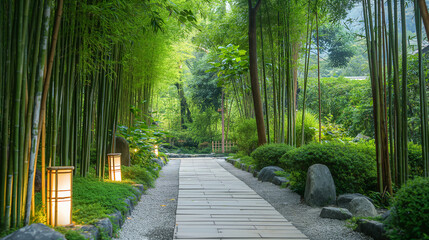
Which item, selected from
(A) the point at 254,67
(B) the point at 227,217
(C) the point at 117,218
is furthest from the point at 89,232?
(A) the point at 254,67

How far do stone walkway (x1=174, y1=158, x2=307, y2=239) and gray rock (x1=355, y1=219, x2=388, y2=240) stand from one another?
1.39 ft

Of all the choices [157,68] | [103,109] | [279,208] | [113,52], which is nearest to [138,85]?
[157,68]

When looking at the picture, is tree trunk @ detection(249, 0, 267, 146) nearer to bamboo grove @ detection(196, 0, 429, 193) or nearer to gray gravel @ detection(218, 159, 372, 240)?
bamboo grove @ detection(196, 0, 429, 193)

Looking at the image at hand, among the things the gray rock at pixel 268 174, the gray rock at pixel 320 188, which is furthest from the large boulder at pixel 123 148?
the gray rock at pixel 320 188

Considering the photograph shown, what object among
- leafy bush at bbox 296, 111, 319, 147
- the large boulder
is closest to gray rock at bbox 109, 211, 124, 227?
the large boulder

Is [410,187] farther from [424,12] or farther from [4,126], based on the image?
[4,126]

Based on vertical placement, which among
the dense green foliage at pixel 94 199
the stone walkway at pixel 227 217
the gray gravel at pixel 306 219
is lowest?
A: the gray gravel at pixel 306 219

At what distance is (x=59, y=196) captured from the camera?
1856 millimetres

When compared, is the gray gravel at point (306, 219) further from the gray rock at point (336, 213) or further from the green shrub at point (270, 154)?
the green shrub at point (270, 154)

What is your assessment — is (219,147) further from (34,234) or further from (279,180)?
(34,234)

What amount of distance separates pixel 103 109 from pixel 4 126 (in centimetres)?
160

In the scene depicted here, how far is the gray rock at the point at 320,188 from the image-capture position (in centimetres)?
311

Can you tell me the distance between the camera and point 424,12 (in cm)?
177

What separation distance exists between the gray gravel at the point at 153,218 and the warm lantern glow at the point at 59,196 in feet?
1.46
